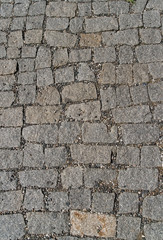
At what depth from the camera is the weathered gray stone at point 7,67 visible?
470cm

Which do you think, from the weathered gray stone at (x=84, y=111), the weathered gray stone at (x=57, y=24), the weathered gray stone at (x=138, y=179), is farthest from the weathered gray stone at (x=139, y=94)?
the weathered gray stone at (x=57, y=24)

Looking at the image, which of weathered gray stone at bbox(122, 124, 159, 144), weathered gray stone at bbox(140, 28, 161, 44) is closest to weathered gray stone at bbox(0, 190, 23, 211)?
weathered gray stone at bbox(122, 124, 159, 144)

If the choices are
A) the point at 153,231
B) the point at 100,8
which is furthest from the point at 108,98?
the point at 153,231

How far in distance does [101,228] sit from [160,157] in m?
1.07

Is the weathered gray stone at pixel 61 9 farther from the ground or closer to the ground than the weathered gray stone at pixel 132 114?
farther from the ground

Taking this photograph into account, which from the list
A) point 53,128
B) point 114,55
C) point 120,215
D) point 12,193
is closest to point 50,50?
point 114,55

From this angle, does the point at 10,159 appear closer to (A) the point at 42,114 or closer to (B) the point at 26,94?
(A) the point at 42,114

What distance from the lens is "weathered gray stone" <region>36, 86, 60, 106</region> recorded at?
14.5 feet

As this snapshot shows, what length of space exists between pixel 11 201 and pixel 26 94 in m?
1.41

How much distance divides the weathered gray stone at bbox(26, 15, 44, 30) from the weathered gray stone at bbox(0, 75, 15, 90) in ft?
2.89

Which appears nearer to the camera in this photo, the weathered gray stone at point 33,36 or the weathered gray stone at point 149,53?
the weathered gray stone at point 149,53

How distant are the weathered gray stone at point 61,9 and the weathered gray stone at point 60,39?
0.35 m

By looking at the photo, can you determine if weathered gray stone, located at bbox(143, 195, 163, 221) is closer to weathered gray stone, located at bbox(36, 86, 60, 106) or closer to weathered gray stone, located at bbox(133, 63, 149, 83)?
weathered gray stone, located at bbox(133, 63, 149, 83)

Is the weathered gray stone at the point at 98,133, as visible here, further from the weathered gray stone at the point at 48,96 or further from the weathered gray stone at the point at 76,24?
the weathered gray stone at the point at 76,24
